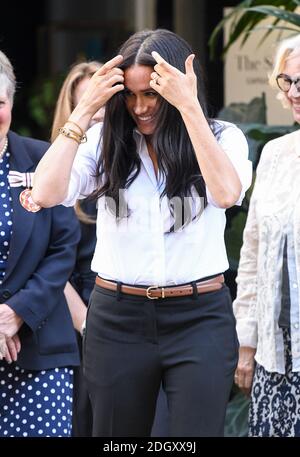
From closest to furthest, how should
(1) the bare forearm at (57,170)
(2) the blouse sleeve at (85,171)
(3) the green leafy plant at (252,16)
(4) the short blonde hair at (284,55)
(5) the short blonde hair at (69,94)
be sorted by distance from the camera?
(1) the bare forearm at (57,170), (2) the blouse sleeve at (85,171), (4) the short blonde hair at (284,55), (5) the short blonde hair at (69,94), (3) the green leafy plant at (252,16)

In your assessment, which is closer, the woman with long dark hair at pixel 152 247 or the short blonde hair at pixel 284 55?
the woman with long dark hair at pixel 152 247

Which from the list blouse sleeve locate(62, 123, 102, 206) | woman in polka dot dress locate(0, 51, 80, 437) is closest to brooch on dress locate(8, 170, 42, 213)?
woman in polka dot dress locate(0, 51, 80, 437)

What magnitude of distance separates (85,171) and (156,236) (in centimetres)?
32

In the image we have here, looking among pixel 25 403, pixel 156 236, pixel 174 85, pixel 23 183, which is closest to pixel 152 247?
pixel 156 236

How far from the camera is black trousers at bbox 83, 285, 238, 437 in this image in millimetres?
3441

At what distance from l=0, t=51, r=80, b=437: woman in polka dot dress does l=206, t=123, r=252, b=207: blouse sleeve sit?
923 millimetres

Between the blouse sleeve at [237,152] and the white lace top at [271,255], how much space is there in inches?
21.7

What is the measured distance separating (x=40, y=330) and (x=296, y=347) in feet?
3.11

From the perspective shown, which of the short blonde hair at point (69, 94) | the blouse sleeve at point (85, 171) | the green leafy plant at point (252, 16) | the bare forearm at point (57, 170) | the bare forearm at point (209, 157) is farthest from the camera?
the green leafy plant at point (252, 16)

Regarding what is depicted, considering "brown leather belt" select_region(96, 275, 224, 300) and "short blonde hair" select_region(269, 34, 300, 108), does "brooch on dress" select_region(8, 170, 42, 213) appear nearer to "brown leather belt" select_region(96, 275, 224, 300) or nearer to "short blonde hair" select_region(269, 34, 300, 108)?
"brown leather belt" select_region(96, 275, 224, 300)

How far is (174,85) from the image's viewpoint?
3.32 metres

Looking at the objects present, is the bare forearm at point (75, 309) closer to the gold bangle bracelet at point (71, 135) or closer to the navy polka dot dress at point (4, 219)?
the navy polka dot dress at point (4, 219)

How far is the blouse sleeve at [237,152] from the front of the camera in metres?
3.46

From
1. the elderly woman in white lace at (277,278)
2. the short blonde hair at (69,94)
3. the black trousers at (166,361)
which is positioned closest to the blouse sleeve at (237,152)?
the black trousers at (166,361)
